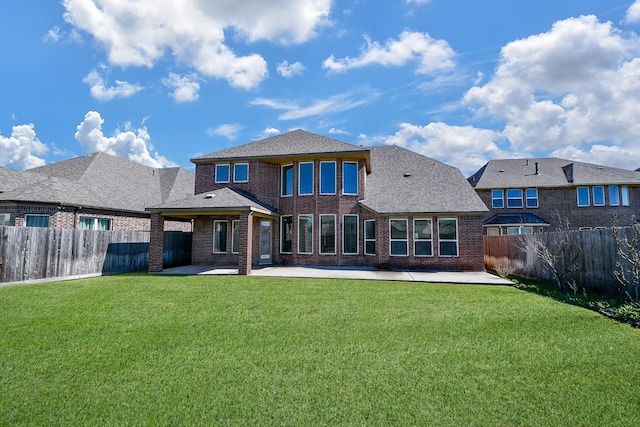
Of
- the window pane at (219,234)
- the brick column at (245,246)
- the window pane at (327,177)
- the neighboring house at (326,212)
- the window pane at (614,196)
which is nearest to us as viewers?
the brick column at (245,246)

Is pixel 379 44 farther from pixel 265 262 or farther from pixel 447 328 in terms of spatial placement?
pixel 265 262

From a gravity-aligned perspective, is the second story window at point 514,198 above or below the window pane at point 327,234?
above

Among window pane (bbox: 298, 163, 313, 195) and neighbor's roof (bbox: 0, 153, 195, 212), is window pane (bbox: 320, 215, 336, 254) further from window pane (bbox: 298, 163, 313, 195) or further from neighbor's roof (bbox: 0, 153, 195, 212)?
neighbor's roof (bbox: 0, 153, 195, 212)

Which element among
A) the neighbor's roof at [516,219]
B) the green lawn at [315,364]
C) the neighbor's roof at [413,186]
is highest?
the neighbor's roof at [413,186]

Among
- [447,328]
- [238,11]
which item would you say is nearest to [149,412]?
[447,328]

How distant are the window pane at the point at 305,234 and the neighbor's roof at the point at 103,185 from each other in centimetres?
1041

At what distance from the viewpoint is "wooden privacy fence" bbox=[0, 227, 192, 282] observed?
11.3 metres

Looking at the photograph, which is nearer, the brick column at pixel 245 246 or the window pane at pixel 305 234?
the brick column at pixel 245 246

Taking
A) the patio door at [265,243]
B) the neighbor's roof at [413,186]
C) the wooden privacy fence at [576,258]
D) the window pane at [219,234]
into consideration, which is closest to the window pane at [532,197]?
the neighbor's roof at [413,186]

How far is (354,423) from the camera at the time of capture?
3.10 meters

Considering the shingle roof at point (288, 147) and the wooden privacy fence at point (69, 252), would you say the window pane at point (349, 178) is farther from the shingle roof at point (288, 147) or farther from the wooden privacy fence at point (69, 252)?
the wooden privacy fence at point (69, 252)

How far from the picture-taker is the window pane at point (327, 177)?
1745 cm

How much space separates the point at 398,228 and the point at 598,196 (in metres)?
19.6

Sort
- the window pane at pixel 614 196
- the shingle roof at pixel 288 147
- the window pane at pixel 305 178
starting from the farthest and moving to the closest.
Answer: the window pane at pixel 614 196 → the window pane at pixel 305 178 → the shingle roof at pixel 288 147
